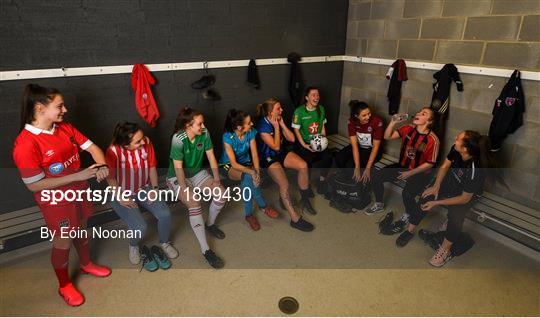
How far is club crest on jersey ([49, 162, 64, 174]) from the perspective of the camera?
6.28ft

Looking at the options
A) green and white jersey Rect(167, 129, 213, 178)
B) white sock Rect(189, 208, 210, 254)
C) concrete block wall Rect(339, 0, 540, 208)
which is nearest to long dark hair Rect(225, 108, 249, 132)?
green and white jersey Rect(167, 129, 213, 178)

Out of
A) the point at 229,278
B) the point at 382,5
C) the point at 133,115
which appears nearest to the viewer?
the point at 229,278

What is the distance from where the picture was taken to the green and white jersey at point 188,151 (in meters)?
2.44

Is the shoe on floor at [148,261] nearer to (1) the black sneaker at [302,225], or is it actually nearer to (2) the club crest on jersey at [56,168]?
(2) the club crest on jersey at [56,168]

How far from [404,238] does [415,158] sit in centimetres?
72

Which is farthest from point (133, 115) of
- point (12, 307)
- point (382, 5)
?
point (382, 5)

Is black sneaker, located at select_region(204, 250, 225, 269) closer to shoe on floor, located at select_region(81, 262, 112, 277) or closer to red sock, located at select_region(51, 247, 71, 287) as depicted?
shoe on floor, located at select_region(81, 262, 112, 277)

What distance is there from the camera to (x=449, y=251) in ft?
8.07

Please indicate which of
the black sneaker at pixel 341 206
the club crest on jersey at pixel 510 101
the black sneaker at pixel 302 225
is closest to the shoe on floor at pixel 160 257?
the black sneaker at pixel 302 225

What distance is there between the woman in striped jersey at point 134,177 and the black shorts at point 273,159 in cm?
93

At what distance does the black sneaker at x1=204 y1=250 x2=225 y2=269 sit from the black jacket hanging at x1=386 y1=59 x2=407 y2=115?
2403 millimetres

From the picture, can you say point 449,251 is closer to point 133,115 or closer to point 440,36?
point 440,36

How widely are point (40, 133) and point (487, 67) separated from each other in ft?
10.6

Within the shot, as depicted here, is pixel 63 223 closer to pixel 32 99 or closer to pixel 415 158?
pixel 32 99
